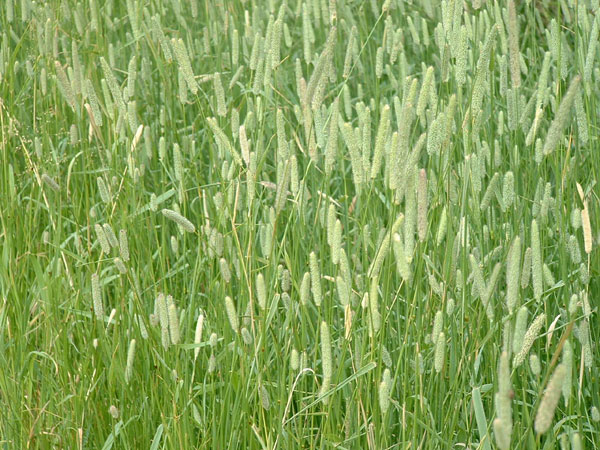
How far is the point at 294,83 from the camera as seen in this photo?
2766 millimetres

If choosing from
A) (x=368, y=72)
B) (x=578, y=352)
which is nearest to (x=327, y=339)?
(x=578, y=352)

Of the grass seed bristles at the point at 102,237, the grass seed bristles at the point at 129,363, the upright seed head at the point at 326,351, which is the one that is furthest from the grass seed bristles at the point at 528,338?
the grass seed bristles at the point at 102,237

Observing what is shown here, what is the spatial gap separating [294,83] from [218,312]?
1339 millimetres

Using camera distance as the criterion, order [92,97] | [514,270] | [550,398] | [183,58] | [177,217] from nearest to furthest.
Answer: [550,398], [514,270], [177,217], [183,58], [92,97]

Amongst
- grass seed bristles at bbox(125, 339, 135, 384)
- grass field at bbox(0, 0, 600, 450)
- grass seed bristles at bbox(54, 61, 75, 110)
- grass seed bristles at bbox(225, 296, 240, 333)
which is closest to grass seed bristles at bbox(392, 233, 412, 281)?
grass field at bbox(0, 0, 600, 450)

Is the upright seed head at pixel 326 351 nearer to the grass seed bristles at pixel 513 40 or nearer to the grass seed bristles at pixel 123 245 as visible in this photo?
the grass seed bristles at pixel 123 245

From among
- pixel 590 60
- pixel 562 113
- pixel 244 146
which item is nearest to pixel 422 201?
pixel 562 113

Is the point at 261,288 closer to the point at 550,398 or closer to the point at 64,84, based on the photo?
the point at 550,398

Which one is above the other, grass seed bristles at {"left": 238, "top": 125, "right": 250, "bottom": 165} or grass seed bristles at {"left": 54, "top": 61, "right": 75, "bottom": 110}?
grass seed bristles at {"left": 54, "top": 61, "right": 75, "bottom": 110}

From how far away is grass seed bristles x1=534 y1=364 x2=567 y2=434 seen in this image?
2.45 ft

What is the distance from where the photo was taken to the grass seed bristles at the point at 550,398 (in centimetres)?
75

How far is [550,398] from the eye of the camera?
770mm

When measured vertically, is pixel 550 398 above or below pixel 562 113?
below

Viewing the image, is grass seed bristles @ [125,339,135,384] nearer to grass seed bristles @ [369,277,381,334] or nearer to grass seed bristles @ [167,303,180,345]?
grass seed bristles @ [167,303,180,345]
